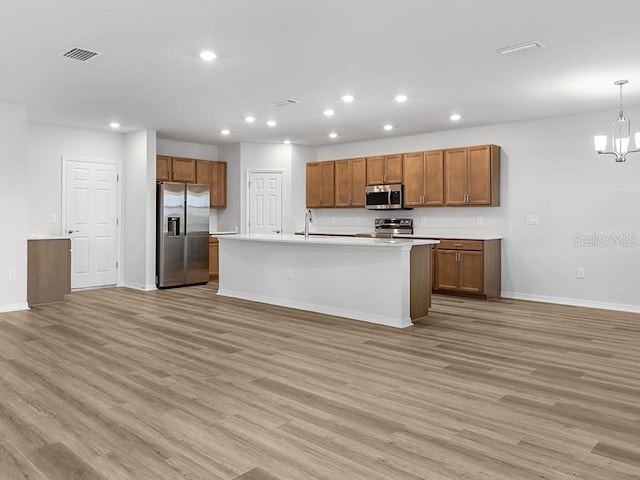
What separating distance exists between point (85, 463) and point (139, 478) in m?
0.34

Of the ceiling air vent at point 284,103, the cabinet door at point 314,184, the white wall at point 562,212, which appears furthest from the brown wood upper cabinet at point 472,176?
the ceiling air vent at point 284,103

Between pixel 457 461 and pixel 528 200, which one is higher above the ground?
pixel 528 200

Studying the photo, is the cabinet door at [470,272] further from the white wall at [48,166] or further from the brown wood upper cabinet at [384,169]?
the white wall at [48,166]

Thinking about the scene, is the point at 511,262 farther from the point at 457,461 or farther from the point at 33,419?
the point at 33,419

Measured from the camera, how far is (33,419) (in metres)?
2.81

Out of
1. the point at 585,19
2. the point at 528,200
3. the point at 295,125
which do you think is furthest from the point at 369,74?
the point at 528,200

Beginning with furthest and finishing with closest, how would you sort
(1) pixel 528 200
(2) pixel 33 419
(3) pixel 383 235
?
(3) pixel 383 235 → (1) pixel 528 200 → (2) pixel 33 419

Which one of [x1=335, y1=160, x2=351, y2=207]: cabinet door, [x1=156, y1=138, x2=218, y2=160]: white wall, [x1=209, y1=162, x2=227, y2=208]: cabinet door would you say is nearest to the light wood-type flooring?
[x1=335, y1=160, x2=351, y2=207]: cabinet door

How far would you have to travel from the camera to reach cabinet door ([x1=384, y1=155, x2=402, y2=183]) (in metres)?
8.23

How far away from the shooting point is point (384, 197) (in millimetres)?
8320

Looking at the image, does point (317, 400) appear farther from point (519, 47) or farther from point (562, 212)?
point (562, 212)

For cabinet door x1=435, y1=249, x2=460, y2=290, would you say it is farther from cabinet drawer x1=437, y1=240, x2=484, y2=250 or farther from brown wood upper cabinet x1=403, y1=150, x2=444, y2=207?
brown wood upper cabinet x1=403, y1=150, x2=444, y2=207

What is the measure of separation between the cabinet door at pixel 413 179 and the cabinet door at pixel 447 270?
1.06m

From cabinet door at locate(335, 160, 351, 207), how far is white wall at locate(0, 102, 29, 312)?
505 centimetres
